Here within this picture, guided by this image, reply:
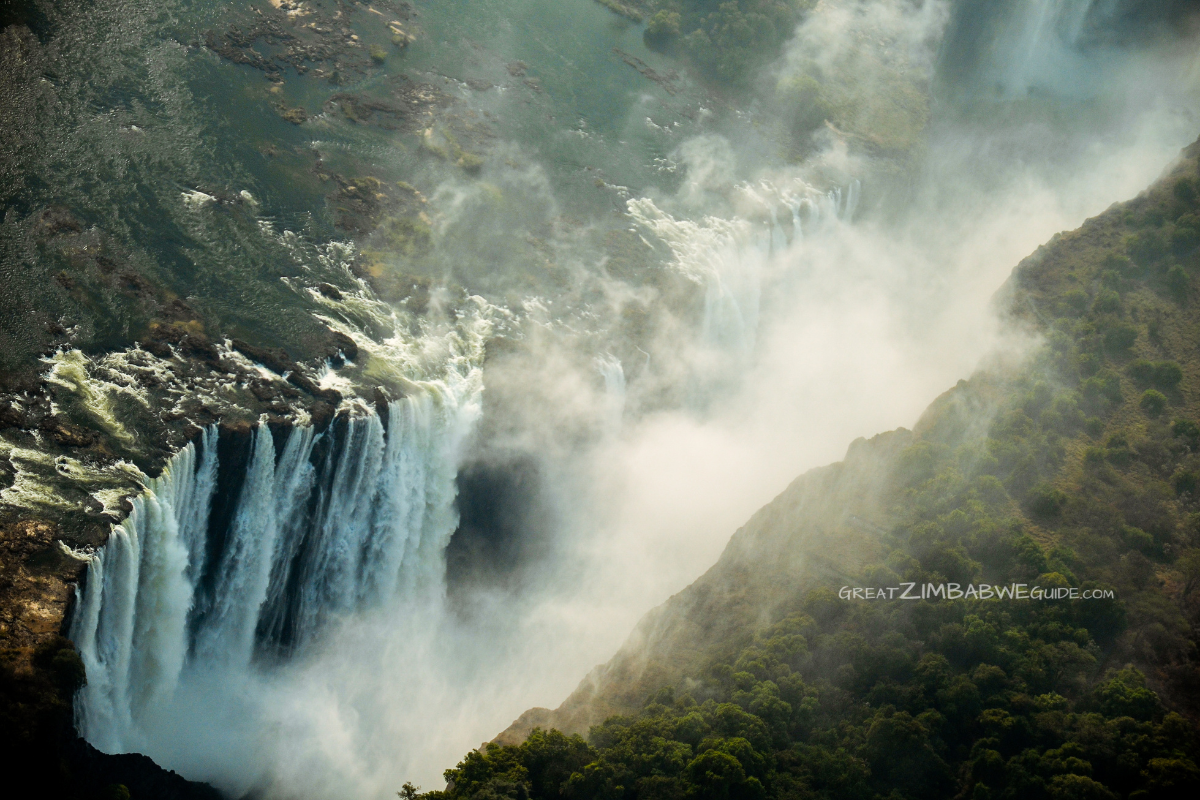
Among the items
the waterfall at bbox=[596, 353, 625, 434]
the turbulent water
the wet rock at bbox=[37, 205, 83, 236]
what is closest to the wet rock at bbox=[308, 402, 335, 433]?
the turbulent water

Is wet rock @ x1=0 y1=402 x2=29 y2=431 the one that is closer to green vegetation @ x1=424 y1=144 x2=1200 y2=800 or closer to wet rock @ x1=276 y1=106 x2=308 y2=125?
green vegetation @ x1=424 y1=144 x2=1200 y2=800

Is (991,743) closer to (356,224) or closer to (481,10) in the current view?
(356,224)

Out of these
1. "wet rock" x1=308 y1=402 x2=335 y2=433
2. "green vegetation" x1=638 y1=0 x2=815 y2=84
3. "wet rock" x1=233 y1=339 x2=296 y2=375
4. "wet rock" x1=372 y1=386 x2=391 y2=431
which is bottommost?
"wet rock" x1=308 y1=402 x2=335 y2=433

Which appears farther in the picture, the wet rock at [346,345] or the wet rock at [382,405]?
the wet rock at [346,345]

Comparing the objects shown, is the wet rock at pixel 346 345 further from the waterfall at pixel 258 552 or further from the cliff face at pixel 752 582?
the cliff face at pixel 752 582

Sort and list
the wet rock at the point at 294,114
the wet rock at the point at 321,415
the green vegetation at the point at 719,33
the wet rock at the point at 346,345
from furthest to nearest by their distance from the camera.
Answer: the green vegetation at the point at 719,33 → the wet rock at the point at 294,114 → the wet rock at the point at 346,345 → the wet rock at the point at 321,415

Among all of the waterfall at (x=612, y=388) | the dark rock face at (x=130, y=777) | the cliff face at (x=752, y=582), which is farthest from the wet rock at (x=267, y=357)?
the cliff face at (x=752, y=582)
